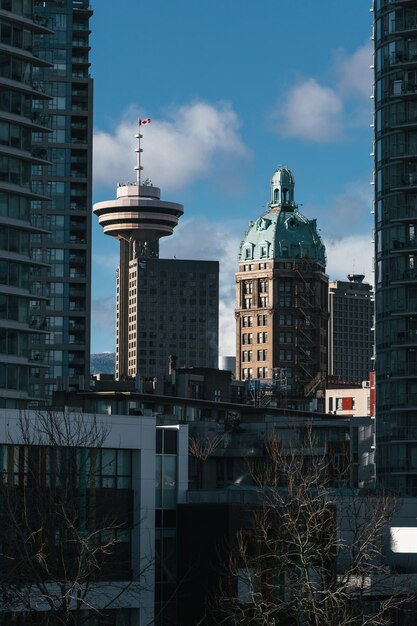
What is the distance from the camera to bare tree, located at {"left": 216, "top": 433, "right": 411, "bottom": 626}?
80.9 metres

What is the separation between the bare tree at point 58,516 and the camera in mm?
80312

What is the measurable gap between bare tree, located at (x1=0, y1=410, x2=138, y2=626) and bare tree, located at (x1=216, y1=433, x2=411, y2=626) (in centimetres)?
655

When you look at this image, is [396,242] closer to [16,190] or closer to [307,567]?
[16,190]

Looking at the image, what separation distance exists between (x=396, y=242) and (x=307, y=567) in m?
79.3

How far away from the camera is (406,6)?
158 m

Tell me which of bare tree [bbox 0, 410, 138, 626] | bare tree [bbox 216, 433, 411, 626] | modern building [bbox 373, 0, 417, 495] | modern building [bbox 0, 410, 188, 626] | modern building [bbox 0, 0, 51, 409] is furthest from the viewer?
modern building [bbox 373, 0, 417, 495]

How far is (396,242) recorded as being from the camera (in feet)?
517

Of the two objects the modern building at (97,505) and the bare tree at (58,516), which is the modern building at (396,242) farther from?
the bare tree at (58,516)

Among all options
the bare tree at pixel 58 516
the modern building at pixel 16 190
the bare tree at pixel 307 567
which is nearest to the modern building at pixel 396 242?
the modern building at pixel 16 190

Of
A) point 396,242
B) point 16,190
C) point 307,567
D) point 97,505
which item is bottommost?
point 307,567

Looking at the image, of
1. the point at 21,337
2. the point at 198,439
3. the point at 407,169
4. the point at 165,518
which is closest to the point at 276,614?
the point at 165,518

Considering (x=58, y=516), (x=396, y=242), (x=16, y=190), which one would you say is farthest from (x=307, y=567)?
(x=396, y=242)

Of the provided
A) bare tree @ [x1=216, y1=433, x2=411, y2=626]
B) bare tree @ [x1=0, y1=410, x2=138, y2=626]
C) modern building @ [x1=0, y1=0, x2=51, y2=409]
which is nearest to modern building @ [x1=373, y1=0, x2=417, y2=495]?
modern building @ [x1=0, y1=0, x2=51, y2=409]

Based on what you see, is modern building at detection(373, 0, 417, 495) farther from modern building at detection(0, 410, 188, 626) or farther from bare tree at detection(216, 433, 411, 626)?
modern building at detection(0, 410, 188, 626)
